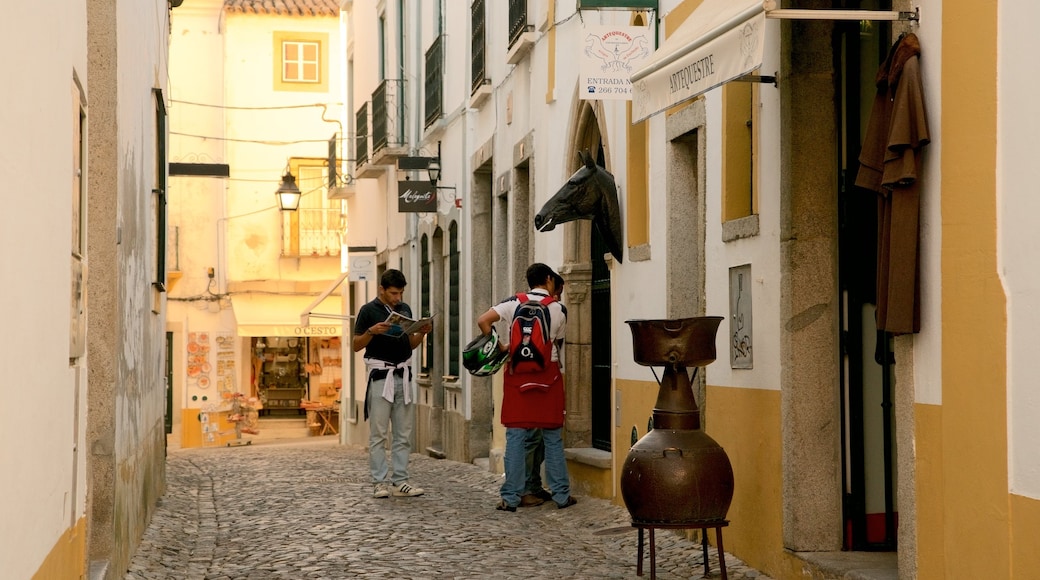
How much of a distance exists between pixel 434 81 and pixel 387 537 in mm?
12062

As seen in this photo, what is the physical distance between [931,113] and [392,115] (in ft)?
61.6

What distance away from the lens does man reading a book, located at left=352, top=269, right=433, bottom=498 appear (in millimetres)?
13109

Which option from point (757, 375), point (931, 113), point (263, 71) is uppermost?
point (263, 71)

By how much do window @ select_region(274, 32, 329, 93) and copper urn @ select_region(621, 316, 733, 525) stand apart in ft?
101

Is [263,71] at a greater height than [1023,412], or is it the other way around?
[263,71]

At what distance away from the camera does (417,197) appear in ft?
66.3

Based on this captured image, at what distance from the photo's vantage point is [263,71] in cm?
3744

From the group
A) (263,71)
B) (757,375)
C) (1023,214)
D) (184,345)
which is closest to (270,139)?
(263,71)

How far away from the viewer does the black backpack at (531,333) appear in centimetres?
1173

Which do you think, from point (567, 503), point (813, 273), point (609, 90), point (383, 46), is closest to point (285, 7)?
point (383, 46)

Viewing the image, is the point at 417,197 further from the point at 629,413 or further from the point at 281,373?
the point at 281,373

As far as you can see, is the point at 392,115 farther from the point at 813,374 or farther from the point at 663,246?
the point at 813,374

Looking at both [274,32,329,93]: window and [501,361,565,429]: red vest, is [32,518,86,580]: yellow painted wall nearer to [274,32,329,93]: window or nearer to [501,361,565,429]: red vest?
[501,361,565,429]: red vest

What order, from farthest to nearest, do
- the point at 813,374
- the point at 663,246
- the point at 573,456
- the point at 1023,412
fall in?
the point at 573,456
the point at 663,246
the point at 813,374
the point at 1023,412
